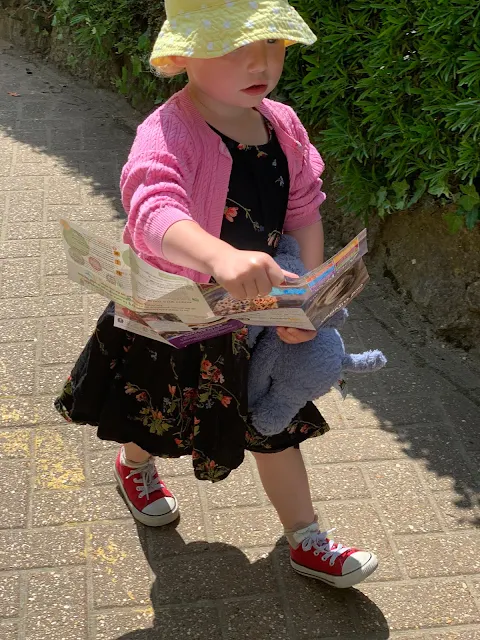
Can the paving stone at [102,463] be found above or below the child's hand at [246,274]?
Answer: below

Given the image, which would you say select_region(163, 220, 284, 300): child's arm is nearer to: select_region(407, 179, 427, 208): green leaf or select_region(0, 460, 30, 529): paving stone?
select_region(0, 460, 30, 529): paving stone

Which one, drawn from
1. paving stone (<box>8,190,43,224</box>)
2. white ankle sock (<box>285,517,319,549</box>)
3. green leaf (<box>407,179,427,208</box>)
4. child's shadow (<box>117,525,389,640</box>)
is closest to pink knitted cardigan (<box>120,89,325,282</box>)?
white ankle sock (<box>285,517,319,549</box>)

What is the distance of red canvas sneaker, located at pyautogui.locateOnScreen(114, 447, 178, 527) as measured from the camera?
327 centimetres

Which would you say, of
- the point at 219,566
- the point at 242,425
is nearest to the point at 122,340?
the point at 242,425

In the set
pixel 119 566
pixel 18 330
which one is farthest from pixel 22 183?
pixel 119 566

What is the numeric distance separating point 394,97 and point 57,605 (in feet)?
8.11

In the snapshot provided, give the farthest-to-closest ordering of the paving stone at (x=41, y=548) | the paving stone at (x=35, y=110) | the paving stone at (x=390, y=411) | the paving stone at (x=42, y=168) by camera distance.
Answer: the paving stone at (x=35, y=110) < the paving stone at (x=42, y=168) < the paving stone at (x=390, y=411) < the paving stone at (x=41, y=548)

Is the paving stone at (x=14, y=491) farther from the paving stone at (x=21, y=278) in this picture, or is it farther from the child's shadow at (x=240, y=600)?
the paving stone at (x=21, y=278)

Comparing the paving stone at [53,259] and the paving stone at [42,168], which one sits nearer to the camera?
the paving stone at [53,259]

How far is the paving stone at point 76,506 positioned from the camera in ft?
10.8

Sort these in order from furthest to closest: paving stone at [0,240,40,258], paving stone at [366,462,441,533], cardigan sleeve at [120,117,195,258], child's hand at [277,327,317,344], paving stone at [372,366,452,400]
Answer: paving stone at [0,240,40,258]
paving stone at [372,366,452,400]
paving stone at [366,462,441,533]
child's hand at [277,327,317,344]
cardigan sleeve at [120,117,195,258]

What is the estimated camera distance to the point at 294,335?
2627 millimetres

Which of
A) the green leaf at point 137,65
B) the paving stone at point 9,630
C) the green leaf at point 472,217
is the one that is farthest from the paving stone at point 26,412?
the green leaf at point 137,65

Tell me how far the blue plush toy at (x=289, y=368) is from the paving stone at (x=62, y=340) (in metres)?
1.52
